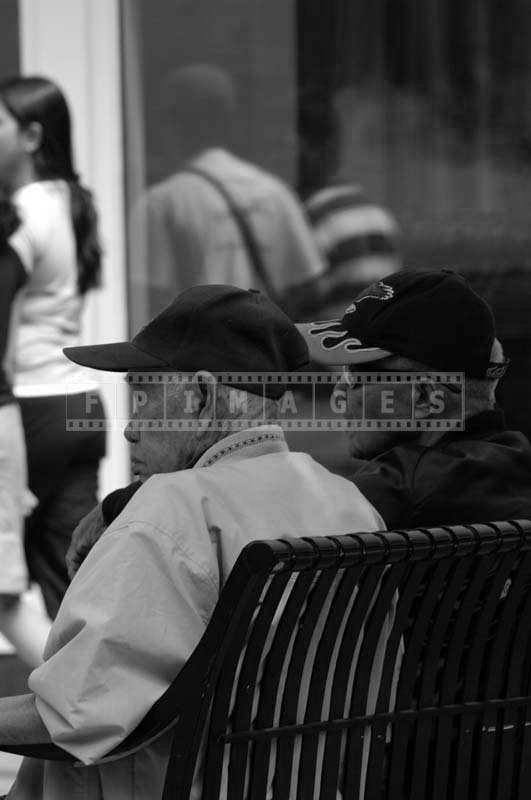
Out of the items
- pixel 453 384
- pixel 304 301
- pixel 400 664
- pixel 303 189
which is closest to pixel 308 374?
pixel 304 301

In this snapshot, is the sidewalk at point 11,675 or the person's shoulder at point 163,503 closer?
the person's shoulder at point 163,503

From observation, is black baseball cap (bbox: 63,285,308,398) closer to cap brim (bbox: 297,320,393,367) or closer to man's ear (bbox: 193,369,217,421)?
man's ear (bbox: 193,369,217,421)

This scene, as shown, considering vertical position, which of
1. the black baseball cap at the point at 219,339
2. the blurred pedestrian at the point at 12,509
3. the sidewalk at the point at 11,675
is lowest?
the sidewalk at the point at 11,675

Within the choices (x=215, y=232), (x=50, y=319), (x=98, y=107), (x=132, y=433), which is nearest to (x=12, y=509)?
(x=50, y=319)

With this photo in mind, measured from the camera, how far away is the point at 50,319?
205 inches

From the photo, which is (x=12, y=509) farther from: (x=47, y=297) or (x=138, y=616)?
(x=138, y=616)

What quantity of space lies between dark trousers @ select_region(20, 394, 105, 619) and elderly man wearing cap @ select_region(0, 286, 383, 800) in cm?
263

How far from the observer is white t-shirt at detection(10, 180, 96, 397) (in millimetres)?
5121

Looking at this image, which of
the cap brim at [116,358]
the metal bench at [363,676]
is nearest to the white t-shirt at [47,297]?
the cap brim at [116,358]

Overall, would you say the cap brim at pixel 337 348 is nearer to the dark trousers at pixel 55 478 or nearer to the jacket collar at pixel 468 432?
the jacket collar at pixel 468 432

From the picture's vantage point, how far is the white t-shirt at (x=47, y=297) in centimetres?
512

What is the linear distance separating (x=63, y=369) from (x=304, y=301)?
1.45m

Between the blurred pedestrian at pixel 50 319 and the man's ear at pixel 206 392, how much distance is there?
8.91 ft

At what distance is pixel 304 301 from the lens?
631cm
